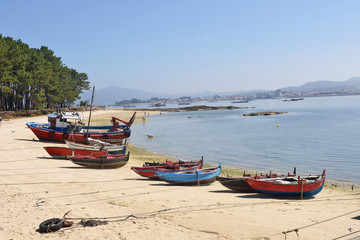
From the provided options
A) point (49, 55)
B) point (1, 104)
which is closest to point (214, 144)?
point (1, 104)

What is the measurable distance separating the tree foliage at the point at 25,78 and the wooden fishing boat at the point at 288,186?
43678 millimetres

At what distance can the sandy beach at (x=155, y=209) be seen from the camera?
34.3 feet

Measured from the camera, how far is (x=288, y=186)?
54.0 ft

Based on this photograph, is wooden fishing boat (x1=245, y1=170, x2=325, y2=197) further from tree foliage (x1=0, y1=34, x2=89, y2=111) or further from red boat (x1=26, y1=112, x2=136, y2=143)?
tree foliage (x1=0, y1=34, x2=89, y2=111)

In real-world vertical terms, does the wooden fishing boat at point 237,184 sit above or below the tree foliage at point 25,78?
below

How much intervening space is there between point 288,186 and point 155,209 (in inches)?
304

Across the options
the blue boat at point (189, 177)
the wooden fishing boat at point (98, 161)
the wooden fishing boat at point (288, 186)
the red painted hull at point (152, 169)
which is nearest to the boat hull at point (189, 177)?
the blue boat at point (189, 177)

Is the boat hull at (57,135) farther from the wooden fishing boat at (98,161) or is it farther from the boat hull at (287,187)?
the boat hull at (287,187)

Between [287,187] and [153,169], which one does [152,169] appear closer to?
[153,169]

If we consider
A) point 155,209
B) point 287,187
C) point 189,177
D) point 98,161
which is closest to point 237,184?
point 287,187

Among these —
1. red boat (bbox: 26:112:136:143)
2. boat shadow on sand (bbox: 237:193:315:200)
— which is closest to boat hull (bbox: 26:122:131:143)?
red boat (bbox: 26:112:136:143)

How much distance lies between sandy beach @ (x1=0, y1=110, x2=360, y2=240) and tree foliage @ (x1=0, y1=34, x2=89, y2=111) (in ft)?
116

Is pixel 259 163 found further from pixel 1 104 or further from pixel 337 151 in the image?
pixel 1 104

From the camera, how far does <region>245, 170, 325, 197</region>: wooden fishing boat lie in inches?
647
